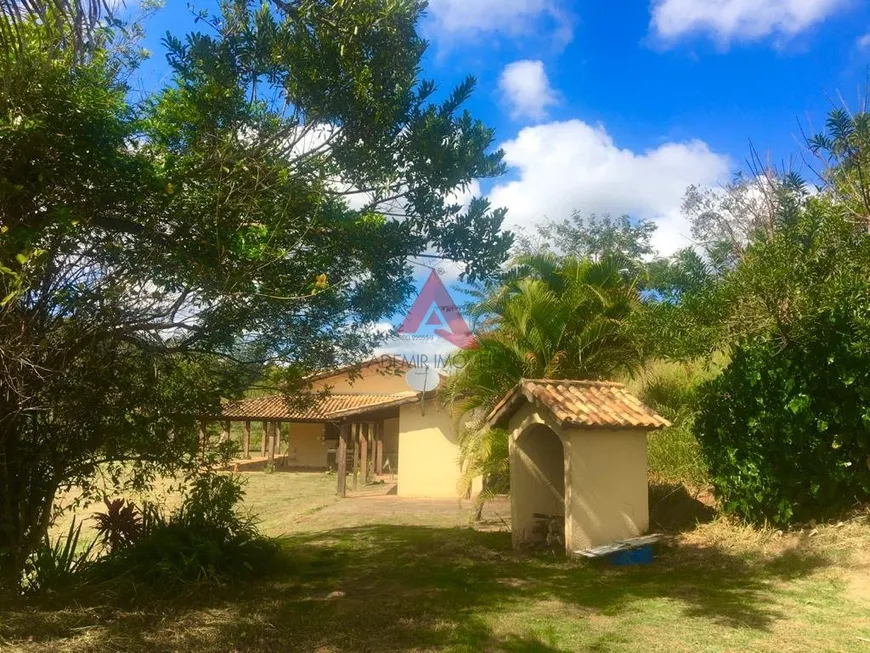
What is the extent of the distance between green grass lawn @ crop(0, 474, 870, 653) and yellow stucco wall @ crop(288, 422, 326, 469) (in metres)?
21.3

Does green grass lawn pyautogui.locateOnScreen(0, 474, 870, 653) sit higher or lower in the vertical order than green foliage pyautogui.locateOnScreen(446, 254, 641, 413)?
lower

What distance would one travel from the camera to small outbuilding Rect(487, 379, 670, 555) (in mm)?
9539

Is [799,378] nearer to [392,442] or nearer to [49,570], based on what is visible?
[49,570]

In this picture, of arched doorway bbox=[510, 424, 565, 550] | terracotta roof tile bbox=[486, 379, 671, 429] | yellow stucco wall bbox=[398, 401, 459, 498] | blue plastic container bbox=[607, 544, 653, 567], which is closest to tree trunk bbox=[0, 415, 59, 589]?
terracotta roof tile bbox=[486, 379, 671, 429]

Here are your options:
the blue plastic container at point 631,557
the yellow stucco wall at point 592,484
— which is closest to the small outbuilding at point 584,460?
the yellow stucco wall at point 592,484

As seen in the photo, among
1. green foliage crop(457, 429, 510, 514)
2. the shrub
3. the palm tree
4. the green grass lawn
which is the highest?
the palm tree

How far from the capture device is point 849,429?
909 cm

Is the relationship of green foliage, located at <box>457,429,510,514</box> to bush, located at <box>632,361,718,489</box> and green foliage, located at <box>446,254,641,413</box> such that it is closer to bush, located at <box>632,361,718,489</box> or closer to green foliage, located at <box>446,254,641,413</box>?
green foliage, located at <box>446,254,641,413</box>

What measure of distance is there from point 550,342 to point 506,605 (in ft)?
23.4

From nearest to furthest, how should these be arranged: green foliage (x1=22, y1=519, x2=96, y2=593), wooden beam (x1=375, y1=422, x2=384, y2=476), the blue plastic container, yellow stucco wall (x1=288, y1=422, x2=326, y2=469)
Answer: green foliage (x1=22, y1=519, x2=96, y2=593) < the blue plastic container < wooden beam (x1=375, y1=422, x2=384, y2=476) < yellow stucco wall (x1=288, y1=422, x2=326, y2=469)

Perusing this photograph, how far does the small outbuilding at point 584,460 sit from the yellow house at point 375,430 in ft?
8.05

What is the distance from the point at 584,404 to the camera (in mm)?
10047

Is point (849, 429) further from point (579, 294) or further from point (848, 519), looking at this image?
point (579, 294)

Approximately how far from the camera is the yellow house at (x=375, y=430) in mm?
9997
